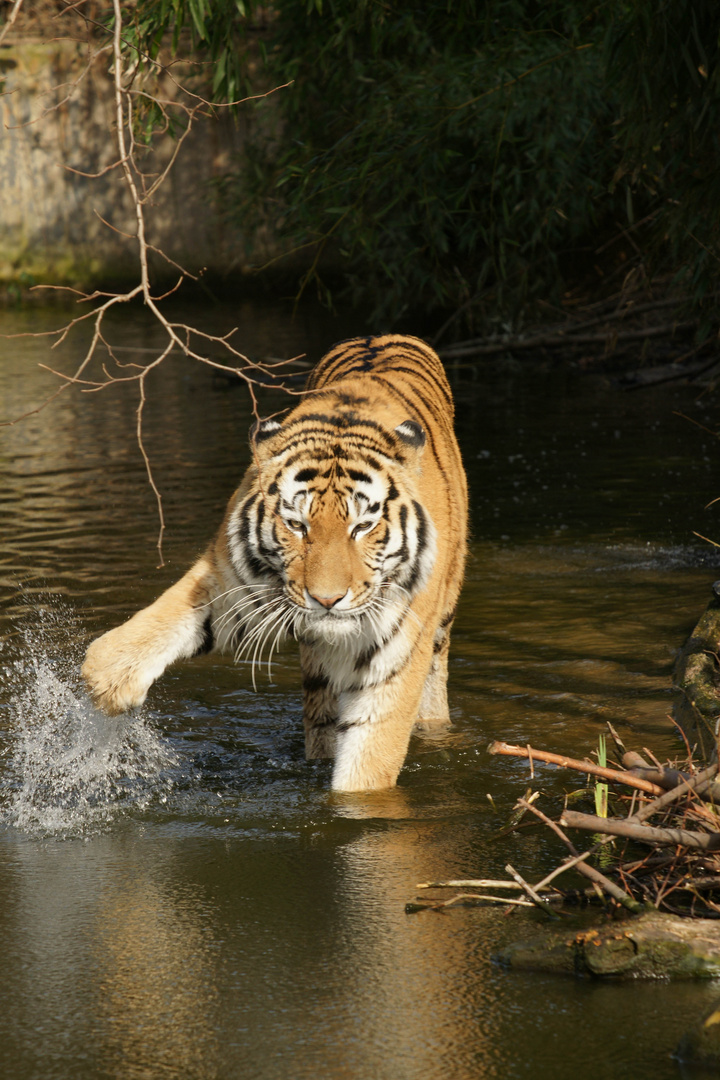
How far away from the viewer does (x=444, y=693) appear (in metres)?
4.40

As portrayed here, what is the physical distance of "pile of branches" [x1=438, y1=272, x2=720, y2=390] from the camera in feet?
36.0

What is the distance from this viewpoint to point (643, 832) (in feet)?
8.50

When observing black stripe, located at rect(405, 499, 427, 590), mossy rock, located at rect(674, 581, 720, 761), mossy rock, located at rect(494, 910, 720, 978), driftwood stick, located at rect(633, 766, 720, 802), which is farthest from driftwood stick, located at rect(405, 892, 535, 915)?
black stripe, located at rect(405, 499, 427, 590)

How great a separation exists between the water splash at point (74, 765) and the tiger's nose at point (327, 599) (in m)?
0.69

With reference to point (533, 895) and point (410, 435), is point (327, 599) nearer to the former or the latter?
point (410, 435)

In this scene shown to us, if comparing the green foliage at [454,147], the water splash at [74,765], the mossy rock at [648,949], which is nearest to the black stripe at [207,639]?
the water splash at [74,765]

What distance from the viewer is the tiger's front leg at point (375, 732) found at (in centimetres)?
354

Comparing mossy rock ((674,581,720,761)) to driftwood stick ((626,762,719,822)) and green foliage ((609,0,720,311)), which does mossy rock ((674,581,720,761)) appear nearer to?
driftwood stick ((626,762,719,822))

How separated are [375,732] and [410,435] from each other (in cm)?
80

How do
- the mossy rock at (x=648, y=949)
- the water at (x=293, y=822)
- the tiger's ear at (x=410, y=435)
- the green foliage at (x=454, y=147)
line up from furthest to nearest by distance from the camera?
the green foliage at (x=454, y=147) < the tiger's ear at (x=410, y=435) < the mossy rock at (x=648, y=949) < the water at (x=293, y=822)

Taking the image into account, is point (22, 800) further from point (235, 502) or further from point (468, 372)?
point (468, 372)

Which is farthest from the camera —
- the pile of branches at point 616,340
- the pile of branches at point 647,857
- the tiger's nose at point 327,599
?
the pile of branches at point 616,340

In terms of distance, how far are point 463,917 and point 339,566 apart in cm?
92

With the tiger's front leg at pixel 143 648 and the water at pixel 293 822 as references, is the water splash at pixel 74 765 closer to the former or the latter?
the water at pixel 293 822
